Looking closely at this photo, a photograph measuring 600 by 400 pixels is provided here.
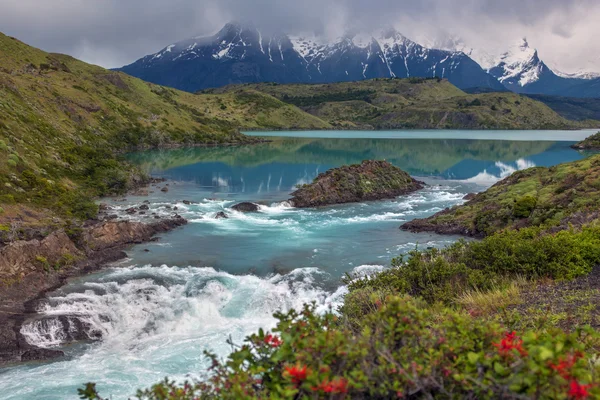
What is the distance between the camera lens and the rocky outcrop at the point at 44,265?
18.1m

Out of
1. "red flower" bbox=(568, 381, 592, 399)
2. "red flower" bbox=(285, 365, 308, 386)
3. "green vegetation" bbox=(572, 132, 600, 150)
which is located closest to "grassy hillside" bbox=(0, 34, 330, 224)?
"red flower" bbox=(285, 365, 308, 386)

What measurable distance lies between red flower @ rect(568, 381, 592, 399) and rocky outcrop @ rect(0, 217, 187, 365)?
19258 mm

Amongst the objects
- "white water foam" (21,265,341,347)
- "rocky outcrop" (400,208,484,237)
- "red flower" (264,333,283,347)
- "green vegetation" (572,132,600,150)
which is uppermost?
"green vegetation" (572,132,600,150)

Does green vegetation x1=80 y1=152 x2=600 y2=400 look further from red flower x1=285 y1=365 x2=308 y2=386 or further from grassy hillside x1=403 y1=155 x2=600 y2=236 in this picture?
grassy hillside x1=403 y1=155 x2=600 y2=236

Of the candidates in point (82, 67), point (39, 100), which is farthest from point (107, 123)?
point (82, 67)

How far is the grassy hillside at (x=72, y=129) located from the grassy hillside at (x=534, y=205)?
33.3 m

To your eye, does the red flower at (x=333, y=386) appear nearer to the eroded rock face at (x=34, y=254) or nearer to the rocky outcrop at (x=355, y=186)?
the eroded rock face at (x=34, y=254)

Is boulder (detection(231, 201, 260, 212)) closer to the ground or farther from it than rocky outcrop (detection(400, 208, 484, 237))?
farther from it

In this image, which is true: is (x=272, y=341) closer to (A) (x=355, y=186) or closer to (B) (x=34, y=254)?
(B) (x=34, y=254)

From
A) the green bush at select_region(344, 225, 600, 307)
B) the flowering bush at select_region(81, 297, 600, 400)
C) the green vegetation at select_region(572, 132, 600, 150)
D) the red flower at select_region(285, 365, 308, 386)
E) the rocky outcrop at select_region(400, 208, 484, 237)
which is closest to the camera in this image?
the flowering bush at select_region(81, 297, 600, 400)

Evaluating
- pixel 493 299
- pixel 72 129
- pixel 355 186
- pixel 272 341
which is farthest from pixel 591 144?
pixel 272 341

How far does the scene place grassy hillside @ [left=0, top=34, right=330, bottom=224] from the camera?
3997 cm

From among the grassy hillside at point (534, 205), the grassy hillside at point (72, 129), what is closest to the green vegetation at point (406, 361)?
the grassy hillside at point (534, 205)

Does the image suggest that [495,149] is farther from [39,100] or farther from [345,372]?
[345,372]
